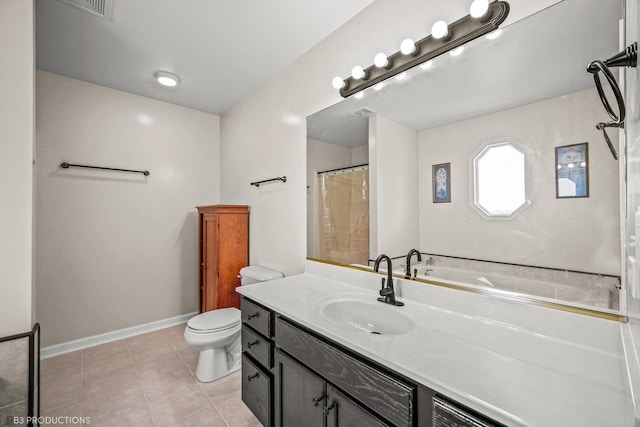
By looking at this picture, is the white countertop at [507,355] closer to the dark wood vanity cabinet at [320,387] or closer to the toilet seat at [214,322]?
the dark wood vanity cabinet at [320,387]

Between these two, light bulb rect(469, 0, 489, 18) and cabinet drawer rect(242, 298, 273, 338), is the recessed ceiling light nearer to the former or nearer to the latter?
cabinet drawer rect(242, 298, 273, 338)

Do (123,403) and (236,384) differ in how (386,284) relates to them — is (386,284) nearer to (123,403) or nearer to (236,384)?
(236,384)

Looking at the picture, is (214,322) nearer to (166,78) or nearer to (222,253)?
(222,253)

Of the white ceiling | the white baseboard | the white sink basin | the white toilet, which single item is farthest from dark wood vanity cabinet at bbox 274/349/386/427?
the white baseboard

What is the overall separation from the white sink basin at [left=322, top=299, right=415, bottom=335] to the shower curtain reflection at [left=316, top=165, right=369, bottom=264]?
0.30 m

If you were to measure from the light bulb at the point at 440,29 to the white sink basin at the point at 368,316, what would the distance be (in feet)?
4.15

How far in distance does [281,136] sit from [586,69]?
6.27 ft

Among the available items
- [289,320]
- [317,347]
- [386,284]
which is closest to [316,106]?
[386,284]

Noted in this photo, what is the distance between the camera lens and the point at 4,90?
132 centimetres

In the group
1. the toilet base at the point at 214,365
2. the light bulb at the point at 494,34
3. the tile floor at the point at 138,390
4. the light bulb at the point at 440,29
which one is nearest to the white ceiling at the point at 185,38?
the light bulb at the point at 440,29

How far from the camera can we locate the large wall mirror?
888mm

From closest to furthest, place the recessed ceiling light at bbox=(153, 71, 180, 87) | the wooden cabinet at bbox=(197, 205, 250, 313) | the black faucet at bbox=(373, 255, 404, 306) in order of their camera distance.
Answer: the black faucet at bbox=(373, 255, 404, 306) < the recessed ceiling light at bbox=(153, 71, 180, 87) < the wooden cabinet at bbox=(197, 205, 250, 313)

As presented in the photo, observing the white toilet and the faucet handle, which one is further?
the white toilet

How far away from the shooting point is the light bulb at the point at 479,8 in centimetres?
109
